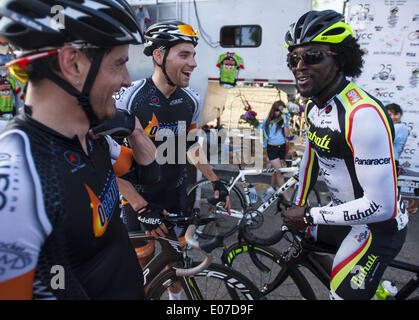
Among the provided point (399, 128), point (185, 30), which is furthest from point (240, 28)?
point (185, 30)

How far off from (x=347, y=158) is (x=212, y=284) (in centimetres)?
153

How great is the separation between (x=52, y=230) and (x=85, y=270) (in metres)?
0.30

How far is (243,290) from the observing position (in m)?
2.14

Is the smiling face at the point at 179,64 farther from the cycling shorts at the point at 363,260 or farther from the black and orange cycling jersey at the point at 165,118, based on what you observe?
the cycling shorts at the point at 363,260

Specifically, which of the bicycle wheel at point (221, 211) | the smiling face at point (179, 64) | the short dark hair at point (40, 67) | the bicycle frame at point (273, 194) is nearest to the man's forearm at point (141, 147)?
the short dark hair at point (40, 67)

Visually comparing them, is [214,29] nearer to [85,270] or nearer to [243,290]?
[243,290]

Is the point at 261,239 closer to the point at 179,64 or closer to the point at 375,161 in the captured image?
the point at 375,161

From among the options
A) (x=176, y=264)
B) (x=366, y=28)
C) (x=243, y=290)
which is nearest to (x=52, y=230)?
(x=176, y=264)

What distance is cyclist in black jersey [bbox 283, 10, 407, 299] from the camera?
1.71m

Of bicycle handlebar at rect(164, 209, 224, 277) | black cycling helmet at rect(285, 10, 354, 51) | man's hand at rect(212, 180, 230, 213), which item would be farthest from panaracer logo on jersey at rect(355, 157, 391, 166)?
man's hand at rect(212, 180, 230, 213)

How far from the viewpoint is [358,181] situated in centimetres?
188

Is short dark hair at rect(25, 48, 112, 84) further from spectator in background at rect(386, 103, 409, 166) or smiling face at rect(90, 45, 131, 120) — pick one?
spectator in background at rect(386, 103, 409, 166)

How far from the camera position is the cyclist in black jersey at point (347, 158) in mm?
1708

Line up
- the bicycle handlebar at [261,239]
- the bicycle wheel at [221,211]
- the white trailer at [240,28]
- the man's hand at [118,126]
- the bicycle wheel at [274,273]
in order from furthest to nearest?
the white trailer at [240,28] < the bicycle wheel at [221,211] < the bicycle wheel at [274,273] < the bicycle handlebar at [261,239] < the man's hand at [118,126]
